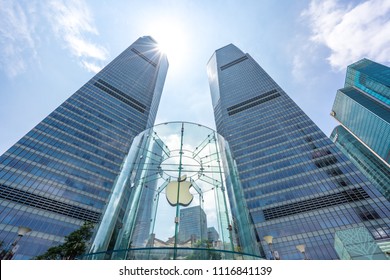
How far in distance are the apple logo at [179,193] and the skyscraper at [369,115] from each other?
79.8m

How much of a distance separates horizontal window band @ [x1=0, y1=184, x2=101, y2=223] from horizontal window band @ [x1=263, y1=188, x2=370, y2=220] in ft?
119

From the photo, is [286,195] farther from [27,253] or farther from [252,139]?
[27,253]

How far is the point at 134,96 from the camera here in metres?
71.0

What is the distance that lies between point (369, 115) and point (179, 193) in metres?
88.8

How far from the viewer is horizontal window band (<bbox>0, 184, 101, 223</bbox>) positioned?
3008cm

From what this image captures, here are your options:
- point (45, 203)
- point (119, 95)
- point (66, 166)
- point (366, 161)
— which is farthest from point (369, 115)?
point (45, 203)

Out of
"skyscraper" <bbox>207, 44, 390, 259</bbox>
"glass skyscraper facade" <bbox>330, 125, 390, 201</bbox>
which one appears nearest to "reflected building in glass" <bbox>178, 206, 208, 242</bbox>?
"skyscraper" <bbox>207, 44, 390, 259</bbox>

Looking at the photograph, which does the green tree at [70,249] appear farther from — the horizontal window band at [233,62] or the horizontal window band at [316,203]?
the horizontal window band at [233,62]

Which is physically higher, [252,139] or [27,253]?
[252,139]

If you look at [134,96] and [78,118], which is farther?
[134,96]

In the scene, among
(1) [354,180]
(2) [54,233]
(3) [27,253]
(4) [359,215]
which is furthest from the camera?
(1) [354,180]

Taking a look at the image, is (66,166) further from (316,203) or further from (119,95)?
(316,203)

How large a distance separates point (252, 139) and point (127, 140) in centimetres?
3738
